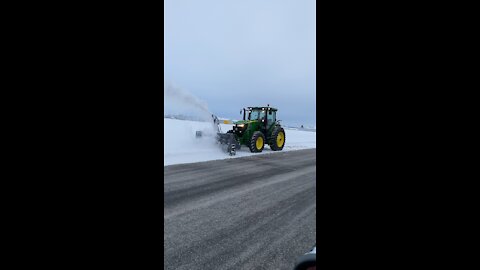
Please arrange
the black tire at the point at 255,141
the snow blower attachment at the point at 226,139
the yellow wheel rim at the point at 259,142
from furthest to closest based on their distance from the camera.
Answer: the yellow wheel rim at the point at 259,142, the black tire at the point at 255,141, the snow blower attachment at the point at 226,139

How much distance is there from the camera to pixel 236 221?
137 inches

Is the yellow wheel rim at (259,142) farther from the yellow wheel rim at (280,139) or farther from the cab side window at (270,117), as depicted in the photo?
the yellow wheel rim at (280,139)

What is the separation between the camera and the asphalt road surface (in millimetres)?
2590

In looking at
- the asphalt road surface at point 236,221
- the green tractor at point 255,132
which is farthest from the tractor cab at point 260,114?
the asphalt road surface at point 236,221

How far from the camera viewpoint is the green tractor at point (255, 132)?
36.2 ft

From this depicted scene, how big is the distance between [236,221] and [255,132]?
812 cm

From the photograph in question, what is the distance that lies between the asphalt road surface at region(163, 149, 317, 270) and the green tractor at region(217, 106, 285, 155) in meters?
4.73

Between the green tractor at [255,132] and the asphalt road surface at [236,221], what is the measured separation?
15.5 feet

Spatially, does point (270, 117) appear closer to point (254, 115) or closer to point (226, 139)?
point (254, 115)
